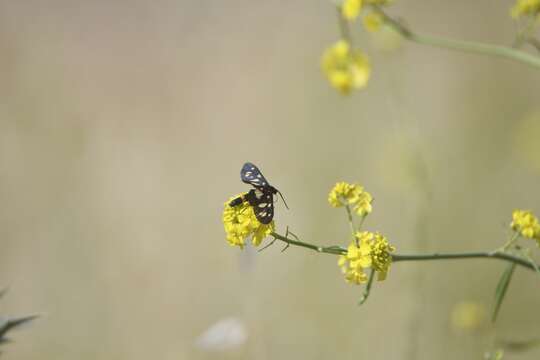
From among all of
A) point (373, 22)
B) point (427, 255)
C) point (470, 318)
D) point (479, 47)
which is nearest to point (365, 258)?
point (427, 255)

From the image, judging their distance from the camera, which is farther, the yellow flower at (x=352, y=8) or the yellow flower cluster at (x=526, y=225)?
the yellow flower at (x=352, y=8)

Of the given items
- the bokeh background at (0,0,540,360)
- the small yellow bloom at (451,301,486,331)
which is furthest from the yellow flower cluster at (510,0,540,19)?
the small yellow bloom at (451,301,486,331)

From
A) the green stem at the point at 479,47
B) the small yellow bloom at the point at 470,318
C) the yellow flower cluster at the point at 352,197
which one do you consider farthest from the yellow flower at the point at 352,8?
the small yellow bloom at the point at 470,318

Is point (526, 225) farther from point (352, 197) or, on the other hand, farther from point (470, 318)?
point (470, 318)

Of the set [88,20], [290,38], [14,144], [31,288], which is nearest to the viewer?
[31,288]

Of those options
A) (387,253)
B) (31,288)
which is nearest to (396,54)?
(31,288)

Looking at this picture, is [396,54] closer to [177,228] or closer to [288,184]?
[288,184]

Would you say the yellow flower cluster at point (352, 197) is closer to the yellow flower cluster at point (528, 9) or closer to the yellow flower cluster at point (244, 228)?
the yellow flower cluster at point (244, 228)
